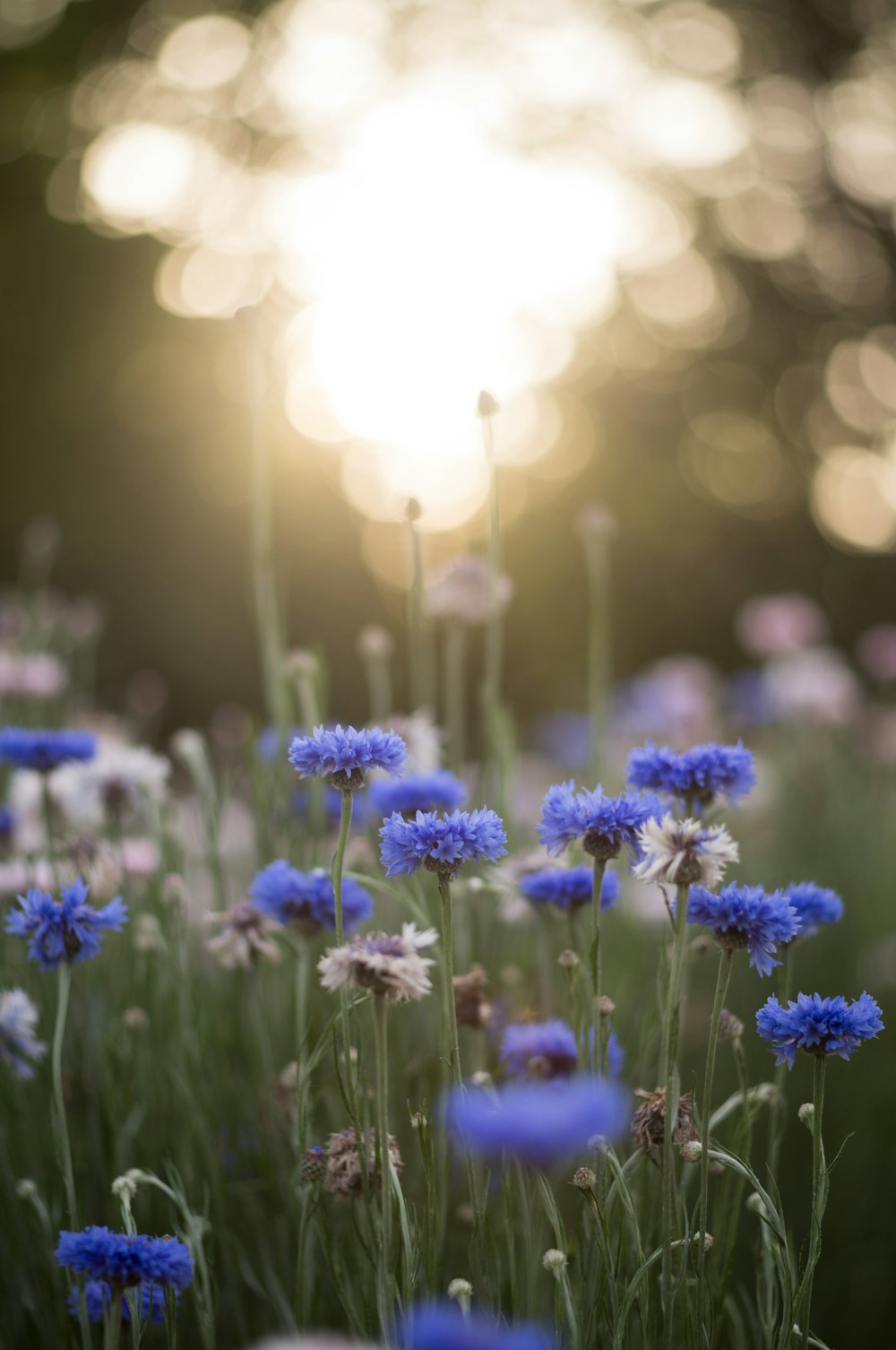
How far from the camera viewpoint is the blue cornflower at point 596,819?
907 millimetres

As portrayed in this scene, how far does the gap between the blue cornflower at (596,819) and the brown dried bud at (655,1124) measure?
0.66 feet

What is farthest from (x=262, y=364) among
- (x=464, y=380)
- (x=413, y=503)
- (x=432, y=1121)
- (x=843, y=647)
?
(x=843, y=647)

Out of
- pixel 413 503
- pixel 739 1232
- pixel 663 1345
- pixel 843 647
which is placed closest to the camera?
pixel 663 1345

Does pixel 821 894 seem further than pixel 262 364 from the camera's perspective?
No

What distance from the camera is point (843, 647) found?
7.41m

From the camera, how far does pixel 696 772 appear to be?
97 cm

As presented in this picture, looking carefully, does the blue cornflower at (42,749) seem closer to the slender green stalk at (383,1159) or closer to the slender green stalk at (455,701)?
the slender green stalk at (455,701)

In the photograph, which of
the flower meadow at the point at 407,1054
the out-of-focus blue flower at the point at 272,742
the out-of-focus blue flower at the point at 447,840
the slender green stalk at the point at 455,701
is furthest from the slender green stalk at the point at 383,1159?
the slender green stalk at the point at 455,701

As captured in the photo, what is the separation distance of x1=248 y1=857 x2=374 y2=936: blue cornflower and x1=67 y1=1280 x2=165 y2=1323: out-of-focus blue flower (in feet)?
1.08

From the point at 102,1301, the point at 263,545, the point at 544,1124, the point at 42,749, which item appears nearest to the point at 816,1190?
the point at 544,1124

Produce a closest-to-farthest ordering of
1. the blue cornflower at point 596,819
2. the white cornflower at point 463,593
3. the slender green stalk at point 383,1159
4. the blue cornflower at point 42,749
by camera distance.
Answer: the slender green stalk at point 383,1159 < the blue cornflower at point 596,819 < the blue cornflower at point 42,749 < the white cornflower at point 463,593

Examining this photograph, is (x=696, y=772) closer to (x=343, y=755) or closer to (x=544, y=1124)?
(x=343, y=755)

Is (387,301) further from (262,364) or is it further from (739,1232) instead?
(739,1232)

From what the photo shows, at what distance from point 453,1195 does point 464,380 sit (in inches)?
59.5
